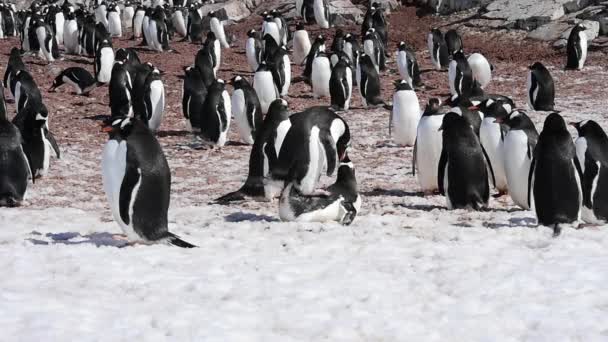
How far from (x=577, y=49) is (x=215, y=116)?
1132cm

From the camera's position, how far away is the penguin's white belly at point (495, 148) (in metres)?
9.88

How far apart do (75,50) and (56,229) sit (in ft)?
65.8

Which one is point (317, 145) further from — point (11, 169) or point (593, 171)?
point (11, 169)

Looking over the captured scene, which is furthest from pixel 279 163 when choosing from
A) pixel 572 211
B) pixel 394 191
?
pixel 572 211

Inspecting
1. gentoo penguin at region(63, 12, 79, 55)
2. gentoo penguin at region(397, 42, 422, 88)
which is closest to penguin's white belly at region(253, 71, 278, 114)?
gentoo penguin at region(397, 42, 422, 88)

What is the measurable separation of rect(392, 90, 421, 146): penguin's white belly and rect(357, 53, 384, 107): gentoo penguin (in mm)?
3925

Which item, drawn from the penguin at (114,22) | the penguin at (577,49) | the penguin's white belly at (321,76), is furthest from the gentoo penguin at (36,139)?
the penguin at (114,22)

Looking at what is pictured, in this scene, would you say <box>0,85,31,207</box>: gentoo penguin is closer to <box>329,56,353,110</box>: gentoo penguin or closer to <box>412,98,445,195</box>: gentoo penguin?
<box>412,98,445,195</box>: gentoo penguin

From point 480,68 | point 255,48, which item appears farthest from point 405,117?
point 255,48

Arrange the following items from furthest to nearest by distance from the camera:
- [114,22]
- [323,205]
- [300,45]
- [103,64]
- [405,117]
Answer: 1. [114,22]
2. [300,45]
3. [103,64]
4. [405,117]
5. [323,205]

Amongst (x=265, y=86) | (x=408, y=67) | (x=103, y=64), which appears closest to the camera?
(x=265, y=86)

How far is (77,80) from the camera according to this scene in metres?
18.4

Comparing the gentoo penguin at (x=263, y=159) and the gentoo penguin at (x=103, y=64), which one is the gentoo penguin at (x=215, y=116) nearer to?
the gentoo penguin at (x=263, y=159)

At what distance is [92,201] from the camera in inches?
391
